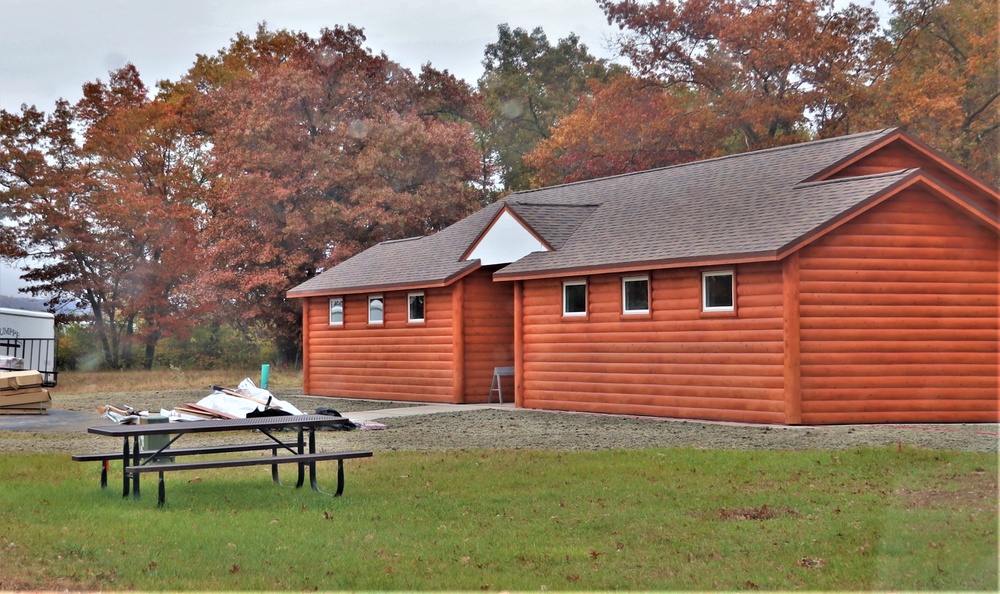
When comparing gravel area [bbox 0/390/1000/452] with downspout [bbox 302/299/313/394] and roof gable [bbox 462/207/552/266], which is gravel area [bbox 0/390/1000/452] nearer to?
roof gable [bbox 462/207/552/266]

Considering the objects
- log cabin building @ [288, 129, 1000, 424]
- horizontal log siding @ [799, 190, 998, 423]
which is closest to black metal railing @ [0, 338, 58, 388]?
log cabin building @ [288, 129, 1000, 424]

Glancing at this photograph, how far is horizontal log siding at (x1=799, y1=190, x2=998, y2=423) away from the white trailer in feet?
73.5

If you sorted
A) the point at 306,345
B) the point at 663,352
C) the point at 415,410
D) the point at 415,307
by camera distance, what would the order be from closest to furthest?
the point at 663,352 → the point at 415,410 → the point at 415,307 → the point at 306,345

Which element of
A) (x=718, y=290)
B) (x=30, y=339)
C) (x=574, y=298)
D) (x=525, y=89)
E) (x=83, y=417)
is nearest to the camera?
(x=718, y=290)

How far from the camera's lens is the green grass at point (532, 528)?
7254mm

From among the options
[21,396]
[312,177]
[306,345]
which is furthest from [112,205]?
[21,396]

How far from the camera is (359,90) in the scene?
43156 mm

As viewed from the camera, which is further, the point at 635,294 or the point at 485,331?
the point at 485,331

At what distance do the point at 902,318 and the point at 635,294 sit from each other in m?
4.73

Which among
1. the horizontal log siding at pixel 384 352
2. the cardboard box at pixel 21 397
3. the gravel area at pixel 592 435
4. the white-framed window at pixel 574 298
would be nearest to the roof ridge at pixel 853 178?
the gravel area at pixel 592 435

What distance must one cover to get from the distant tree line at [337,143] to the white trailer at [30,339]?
794 cm

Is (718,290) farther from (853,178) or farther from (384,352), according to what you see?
(384,352)

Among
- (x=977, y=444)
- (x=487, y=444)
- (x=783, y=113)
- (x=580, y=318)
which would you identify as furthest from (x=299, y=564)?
(x=783, y=113)

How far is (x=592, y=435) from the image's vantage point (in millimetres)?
16625
